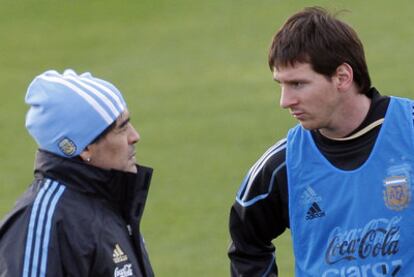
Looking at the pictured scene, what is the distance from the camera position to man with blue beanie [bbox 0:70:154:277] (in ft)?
17.5

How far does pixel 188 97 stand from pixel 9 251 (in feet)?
31.1

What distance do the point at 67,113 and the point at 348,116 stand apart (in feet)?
3.80

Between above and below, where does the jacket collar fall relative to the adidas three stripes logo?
above

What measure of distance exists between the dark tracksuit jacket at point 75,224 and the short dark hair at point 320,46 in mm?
754

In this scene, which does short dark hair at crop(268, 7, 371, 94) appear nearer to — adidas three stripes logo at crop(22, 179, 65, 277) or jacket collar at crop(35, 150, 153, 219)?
jacket collar at crop(35, 150, 153, 219)

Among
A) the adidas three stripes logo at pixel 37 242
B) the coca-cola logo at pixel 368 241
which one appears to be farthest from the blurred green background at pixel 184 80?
the adidas three stripes logo at pixel 37 242

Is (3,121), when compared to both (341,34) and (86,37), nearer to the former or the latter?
(86,37)

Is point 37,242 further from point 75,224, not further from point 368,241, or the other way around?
point 368,241

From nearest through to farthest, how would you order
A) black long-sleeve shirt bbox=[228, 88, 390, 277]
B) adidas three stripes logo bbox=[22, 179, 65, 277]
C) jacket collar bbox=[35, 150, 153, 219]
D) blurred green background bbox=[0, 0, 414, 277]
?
adidas three stripes logo bbox=[22, 179, 65, 277] < jacket collar bbox=[35, 150, 153, 219] < black long-sleeve shirt bbox=[228, 88, 390, 277] < blurred green background bbox=[0, 0, 414, 277]

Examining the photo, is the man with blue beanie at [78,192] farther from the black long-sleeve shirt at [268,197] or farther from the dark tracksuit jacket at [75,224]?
the black long-sleeve shirt at [268,197]

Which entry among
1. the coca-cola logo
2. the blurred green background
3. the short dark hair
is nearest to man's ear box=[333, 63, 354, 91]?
the short dark hair

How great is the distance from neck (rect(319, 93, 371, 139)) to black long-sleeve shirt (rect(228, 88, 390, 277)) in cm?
2

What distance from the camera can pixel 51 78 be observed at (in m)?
5.62

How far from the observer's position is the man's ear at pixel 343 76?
5910mm
